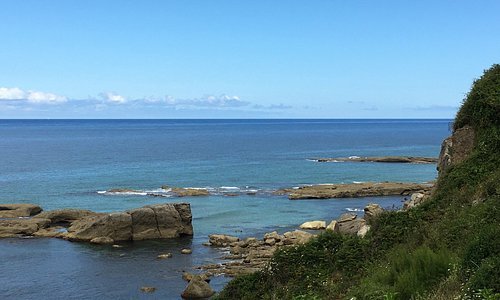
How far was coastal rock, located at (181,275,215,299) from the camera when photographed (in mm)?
30828

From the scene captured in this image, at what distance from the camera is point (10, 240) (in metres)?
46.5

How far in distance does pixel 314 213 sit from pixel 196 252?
59.7 feet

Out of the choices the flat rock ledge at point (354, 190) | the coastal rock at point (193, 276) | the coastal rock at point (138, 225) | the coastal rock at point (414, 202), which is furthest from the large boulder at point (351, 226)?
the flat rock ledge at point (354, 190)

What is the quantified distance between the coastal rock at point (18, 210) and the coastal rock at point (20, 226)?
299 centimetres

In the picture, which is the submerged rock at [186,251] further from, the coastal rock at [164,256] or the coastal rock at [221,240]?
the coastal rock at [221,240]

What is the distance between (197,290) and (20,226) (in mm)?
25841

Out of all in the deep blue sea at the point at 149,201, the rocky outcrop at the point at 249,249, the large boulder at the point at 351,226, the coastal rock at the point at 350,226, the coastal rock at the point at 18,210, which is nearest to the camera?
the large boulder at the point at 351,226

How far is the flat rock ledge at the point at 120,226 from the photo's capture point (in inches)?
1834

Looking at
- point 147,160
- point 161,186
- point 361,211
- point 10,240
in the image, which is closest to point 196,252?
point 10,240

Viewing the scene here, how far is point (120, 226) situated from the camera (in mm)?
46812

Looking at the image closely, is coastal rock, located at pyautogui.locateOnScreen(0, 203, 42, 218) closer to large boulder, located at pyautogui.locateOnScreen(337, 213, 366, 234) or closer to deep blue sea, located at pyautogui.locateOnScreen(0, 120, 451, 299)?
deep blue sea, located at pyautogui.locateOnScreen(0, 120, 451, 299)

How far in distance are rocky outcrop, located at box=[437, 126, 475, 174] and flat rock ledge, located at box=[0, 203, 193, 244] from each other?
26.4 meters

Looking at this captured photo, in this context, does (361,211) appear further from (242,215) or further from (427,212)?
(427,212)

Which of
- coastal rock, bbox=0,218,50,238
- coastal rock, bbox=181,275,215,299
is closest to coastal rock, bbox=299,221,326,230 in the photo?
coastal rock, bbox=181,275,215,299
